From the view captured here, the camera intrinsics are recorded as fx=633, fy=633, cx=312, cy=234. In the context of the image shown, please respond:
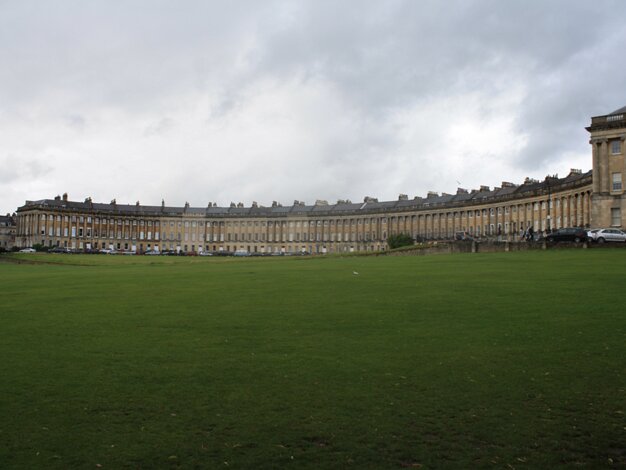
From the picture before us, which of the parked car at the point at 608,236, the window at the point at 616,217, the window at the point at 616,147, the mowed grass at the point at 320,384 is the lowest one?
the mowed grass at the point at 320,384

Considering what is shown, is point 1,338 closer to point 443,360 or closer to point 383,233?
point 443,360

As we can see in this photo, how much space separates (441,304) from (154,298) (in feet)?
32.1

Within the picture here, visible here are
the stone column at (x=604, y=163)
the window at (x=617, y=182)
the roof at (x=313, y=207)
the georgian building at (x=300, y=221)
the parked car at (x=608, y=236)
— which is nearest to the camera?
the parked car at (x=608, y=236)

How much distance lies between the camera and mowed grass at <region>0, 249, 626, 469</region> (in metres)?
7.93

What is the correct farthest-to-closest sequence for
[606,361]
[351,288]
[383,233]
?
[383,233] < [351,288] < [606,361]

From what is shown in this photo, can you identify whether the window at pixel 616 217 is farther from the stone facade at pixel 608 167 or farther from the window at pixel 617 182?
the window at pixel 617 182

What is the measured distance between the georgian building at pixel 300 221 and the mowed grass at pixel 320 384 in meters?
80.9

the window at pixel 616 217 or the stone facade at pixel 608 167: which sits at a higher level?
the stone facade at pixel 608 167

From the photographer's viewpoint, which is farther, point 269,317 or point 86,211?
point 86,211

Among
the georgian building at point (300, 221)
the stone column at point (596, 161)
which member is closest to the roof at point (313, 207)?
the georgian building at point (300, 221)

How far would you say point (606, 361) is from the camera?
11359mm

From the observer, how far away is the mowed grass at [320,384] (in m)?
7.93

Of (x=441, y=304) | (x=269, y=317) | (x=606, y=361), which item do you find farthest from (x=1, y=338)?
(x=606, y=361)

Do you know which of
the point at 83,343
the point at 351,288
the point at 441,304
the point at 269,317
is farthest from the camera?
the point at 351,288
